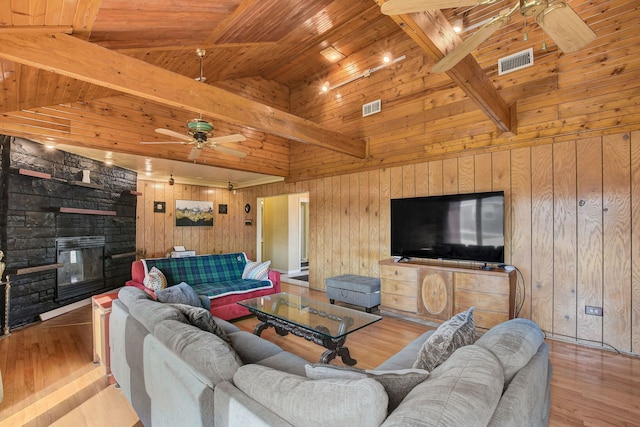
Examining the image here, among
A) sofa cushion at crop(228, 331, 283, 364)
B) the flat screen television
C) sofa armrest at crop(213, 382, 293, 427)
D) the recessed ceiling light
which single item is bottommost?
sofa cushion at crop(228, 331, 283, 364)

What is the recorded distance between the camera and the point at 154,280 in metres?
3.58

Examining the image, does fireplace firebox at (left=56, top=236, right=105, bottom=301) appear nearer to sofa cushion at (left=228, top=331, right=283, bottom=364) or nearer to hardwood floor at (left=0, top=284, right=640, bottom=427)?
hardwood floor at (left=0, top=284, right=640, bottom=427)

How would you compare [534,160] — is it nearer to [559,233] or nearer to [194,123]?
[559,233]

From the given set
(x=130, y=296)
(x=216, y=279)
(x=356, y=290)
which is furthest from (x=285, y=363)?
(x=216, y=279)

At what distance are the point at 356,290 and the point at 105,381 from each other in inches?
119

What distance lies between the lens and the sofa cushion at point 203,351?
4.16ft

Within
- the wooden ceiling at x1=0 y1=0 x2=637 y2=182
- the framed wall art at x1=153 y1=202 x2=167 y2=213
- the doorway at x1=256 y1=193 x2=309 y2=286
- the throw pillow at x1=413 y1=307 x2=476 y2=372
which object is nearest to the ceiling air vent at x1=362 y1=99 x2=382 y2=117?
the wooden ceiling at x1=0 y1=0 x2=637 y2=182

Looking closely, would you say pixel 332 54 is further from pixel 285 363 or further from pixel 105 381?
pixel 105 381

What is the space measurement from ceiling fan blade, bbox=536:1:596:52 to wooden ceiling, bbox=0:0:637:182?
603mm

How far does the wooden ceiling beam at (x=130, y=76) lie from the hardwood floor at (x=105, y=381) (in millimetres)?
2292

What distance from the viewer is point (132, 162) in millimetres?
5117

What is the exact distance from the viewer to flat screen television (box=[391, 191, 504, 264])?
12.0ft

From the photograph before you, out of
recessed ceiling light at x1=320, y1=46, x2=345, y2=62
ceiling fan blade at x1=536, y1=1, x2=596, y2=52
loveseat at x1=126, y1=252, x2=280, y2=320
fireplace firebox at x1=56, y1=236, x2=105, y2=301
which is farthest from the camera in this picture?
recessed ceiling light at x1=320, y1=46, x2=345, y2=62

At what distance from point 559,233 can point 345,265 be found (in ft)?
10.1
